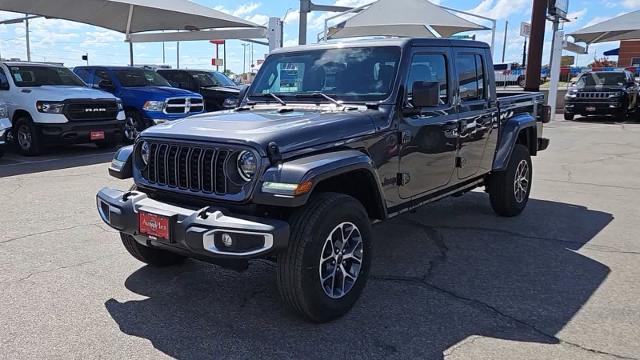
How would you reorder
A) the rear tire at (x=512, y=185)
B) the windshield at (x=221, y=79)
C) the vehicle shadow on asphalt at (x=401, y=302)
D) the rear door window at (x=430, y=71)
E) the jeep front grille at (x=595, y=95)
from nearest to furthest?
the vehicle shadow on asphalt at (x=401, y=302) < the rear door window at (x=430, y=71) < the rear tire at (x=512, y=185) < the windshield at (x=221, y=79) < the jeep front grille at (x=595, y=95)

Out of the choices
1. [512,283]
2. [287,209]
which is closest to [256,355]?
[287,209]

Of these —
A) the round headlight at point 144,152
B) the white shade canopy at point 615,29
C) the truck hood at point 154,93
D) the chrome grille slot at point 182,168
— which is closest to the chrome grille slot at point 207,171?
Answer: the chrome grille slot at point 182,168

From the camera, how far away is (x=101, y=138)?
35.9ft

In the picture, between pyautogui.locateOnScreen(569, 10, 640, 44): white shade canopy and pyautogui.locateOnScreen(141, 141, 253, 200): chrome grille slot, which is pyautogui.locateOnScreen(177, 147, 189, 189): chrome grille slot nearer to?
pyautogui.locateOnScreen(141, 141, 253, 200): chrome grille slot

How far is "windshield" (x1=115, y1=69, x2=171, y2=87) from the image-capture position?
12883 mm

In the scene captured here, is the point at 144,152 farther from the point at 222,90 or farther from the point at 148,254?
the point at 222,90

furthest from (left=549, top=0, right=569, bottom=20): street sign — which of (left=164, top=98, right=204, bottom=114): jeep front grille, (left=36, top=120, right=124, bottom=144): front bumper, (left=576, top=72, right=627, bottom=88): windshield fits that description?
(left=36, top=120, right=124, bottom=144): front bumper

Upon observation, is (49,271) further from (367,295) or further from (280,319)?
(367,295)

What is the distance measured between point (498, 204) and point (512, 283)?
1.99m

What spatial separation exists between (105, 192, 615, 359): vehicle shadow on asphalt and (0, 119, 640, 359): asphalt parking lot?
0.04 feet

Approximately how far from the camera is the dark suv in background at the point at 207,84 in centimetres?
1520

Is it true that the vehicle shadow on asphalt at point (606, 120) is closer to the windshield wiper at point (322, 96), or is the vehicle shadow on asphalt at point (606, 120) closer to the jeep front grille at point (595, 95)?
the jeep front grille at point (595, 95)

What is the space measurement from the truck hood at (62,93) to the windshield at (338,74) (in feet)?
23.1

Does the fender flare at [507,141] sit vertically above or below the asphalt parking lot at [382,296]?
above
